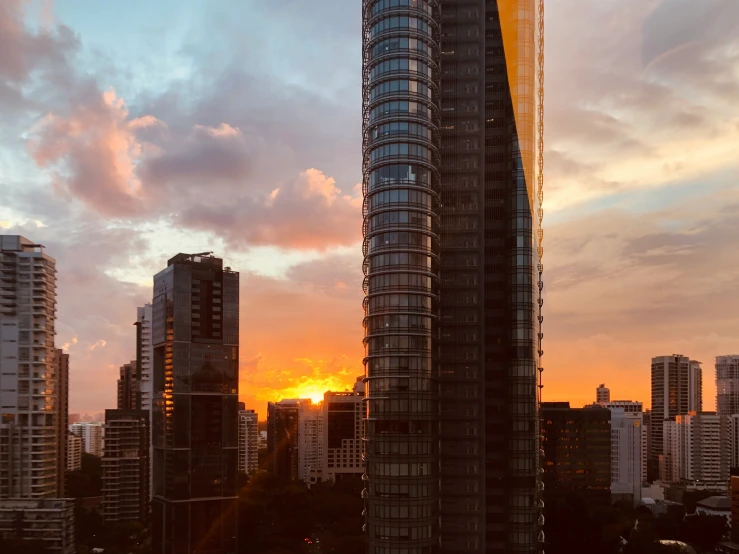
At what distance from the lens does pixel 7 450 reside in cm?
5997

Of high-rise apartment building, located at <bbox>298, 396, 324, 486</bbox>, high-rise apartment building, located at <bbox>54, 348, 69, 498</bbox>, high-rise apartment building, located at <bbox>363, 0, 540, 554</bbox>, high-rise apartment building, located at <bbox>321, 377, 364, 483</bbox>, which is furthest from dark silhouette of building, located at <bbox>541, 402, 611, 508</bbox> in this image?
high-rise apartment building, located at <bbox>54, 348, 69, 498</bbox>

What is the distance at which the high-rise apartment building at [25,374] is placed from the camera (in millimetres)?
60188

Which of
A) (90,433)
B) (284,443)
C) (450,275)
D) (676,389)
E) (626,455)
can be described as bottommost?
(90,433)

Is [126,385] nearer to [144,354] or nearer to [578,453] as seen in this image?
[144,354]

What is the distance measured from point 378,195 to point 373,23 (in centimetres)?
1083

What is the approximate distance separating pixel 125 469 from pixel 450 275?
164 feet

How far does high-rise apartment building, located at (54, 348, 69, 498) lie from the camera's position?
70562 millimetres

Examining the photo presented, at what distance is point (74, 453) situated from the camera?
10500 cm

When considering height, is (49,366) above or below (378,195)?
below

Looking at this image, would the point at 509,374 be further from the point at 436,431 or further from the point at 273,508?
the point at 273,508

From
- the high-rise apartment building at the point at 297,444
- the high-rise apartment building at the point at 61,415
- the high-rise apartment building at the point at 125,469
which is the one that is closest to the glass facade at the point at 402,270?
the high-rise apartment building at the point at 61,415

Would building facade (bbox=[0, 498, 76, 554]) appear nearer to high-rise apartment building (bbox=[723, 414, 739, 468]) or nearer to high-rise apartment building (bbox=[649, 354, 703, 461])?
high-rise apartment building (bbox=[723, 414, 739, 468])

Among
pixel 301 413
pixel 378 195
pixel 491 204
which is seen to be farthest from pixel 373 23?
pixel 301 413

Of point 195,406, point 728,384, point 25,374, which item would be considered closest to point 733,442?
point 728,384
